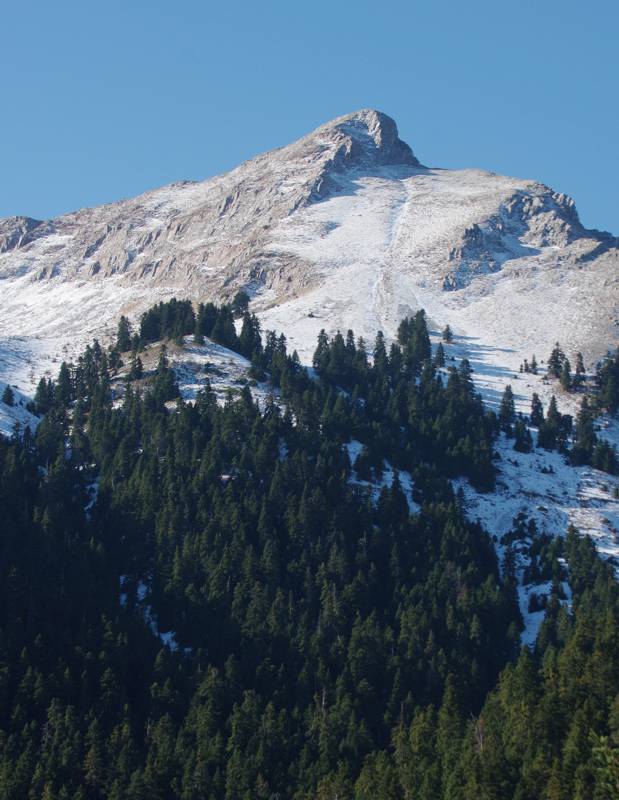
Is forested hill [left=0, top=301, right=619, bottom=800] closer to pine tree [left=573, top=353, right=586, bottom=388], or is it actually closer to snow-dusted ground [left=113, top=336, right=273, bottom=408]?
snow-dusted ground [left=113, top=336, right=273, bottom=408]

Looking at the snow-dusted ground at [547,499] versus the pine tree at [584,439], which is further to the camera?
the pine tree at [584,439]

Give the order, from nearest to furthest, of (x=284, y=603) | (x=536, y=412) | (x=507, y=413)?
(x=284, y=603) < (x=507, y=413) < (x=536, y=412)

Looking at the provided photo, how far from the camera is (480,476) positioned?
155 meters

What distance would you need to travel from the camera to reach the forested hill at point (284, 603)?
91.8 m

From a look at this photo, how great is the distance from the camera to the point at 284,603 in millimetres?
124312

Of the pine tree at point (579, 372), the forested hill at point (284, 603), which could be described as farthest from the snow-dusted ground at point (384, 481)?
the pine tree at point (579, 372)

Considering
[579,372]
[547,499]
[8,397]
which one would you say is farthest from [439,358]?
[8,397]

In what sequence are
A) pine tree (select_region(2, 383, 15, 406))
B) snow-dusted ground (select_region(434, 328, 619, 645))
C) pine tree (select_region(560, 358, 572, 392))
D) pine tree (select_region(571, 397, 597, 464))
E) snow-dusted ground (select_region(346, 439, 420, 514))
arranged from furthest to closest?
pine tree (select_region(560, 358, 572, 392)) → pine tree (select_region(2, 383, 15, 406)) → pine tree (select_region(571, 397, 597, 464)) → snow-dusted ground (select_region(346, 439, 420, 514)) → snow-dusted ground (select_region(434, 328, 619, 645))

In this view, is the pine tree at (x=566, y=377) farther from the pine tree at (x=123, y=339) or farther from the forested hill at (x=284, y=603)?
the pine tree at (x=123, y=339)

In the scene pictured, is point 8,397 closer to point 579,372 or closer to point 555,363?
point 555,363

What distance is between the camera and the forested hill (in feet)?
301

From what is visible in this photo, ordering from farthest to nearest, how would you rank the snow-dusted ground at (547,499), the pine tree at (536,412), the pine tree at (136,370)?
the pine tree at (536,412), the pine tree at (136,370), the snow-dusted ground at (547,499)

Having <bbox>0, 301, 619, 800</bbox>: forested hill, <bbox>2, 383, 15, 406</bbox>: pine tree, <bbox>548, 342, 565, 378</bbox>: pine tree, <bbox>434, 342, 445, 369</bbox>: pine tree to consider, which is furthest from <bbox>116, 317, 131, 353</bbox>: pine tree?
<bbox>548, 342, 565, 378</bbox>: pine tree

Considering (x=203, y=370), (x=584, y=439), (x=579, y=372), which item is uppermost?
(x=579, y=372)
